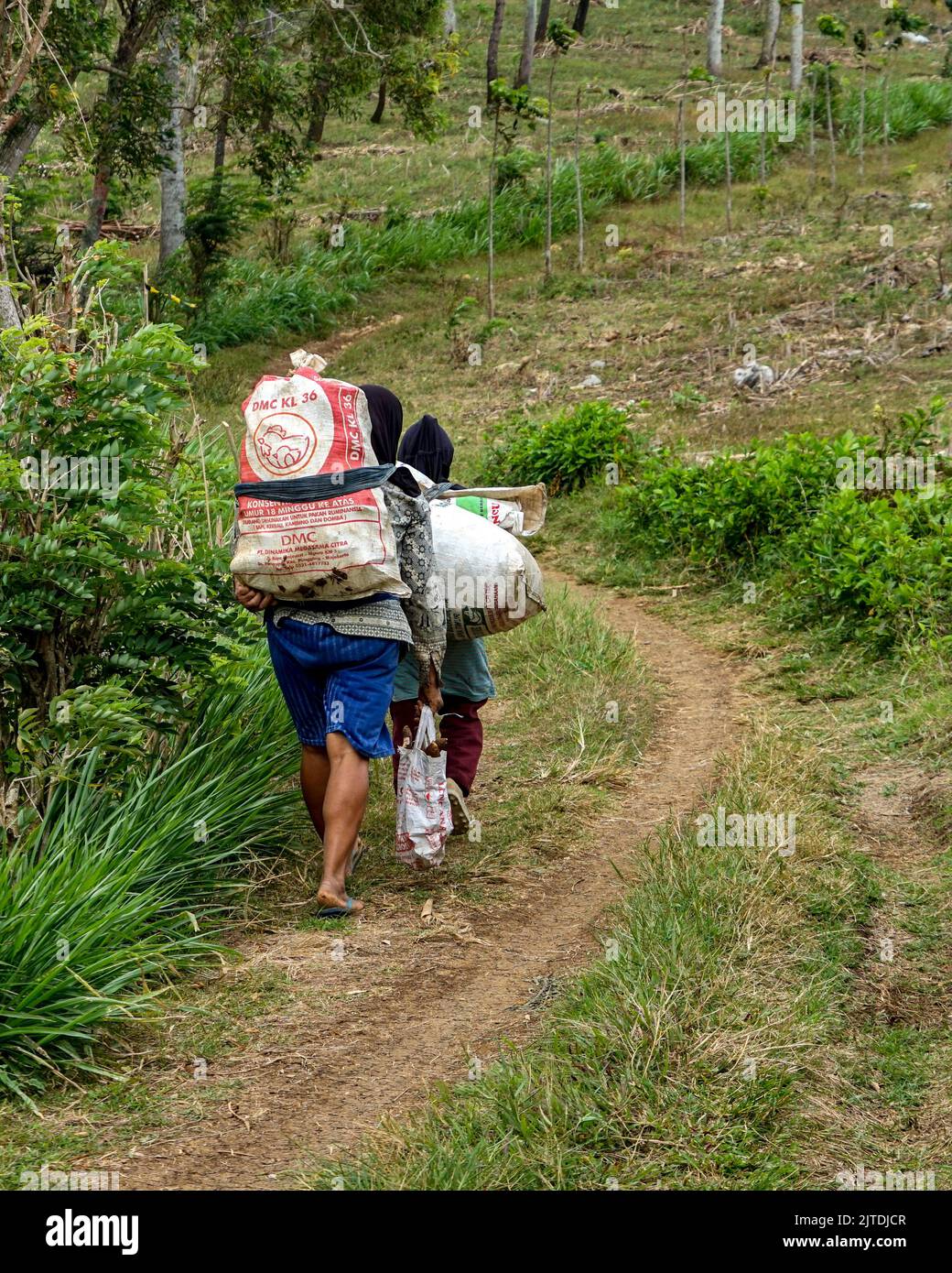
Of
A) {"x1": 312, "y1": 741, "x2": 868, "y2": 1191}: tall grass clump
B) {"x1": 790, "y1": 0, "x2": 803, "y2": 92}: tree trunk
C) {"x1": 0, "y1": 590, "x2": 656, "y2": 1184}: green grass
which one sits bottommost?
{"x1": 0, "y1": 590, "x2": 656, "y2": 1184}: green grass

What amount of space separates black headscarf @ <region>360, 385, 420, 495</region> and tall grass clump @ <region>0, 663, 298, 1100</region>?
1.00 m

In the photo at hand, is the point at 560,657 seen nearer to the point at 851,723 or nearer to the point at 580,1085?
the point at 851,723

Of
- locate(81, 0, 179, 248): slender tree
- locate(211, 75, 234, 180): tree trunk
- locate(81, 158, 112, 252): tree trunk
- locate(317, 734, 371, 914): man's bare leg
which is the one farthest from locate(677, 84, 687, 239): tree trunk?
locate(317, 734, 371, 914): man's bare leg

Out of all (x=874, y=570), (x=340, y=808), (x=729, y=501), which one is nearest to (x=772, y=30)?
(x=729, y=501)

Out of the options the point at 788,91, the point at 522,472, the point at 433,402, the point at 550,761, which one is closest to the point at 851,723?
the point at 550,761

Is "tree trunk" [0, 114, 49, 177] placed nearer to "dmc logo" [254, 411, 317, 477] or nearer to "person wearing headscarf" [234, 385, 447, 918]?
"person wearing headscarf" [234, 385, 447, 918]

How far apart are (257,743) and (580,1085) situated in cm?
236

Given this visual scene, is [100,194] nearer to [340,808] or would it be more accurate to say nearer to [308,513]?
[308,513]

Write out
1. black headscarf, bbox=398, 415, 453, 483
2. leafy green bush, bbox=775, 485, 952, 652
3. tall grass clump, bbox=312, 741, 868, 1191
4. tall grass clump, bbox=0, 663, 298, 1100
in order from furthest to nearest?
leafy green bush, bbox=775, 485, 952, 652 → black headscarf, bbox=398, 415, 453, 483 → tall grass clump, bbox=0, 663, 298, 1100 → tall grass clump, bbox=312, 741, 868, 1191

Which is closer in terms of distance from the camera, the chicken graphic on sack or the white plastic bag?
the chicken graphic on sack

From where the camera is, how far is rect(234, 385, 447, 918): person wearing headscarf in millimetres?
4461

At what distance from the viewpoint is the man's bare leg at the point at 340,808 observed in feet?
14.7

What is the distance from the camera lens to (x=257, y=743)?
17.6 feet

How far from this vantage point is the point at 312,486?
14.1 ft
